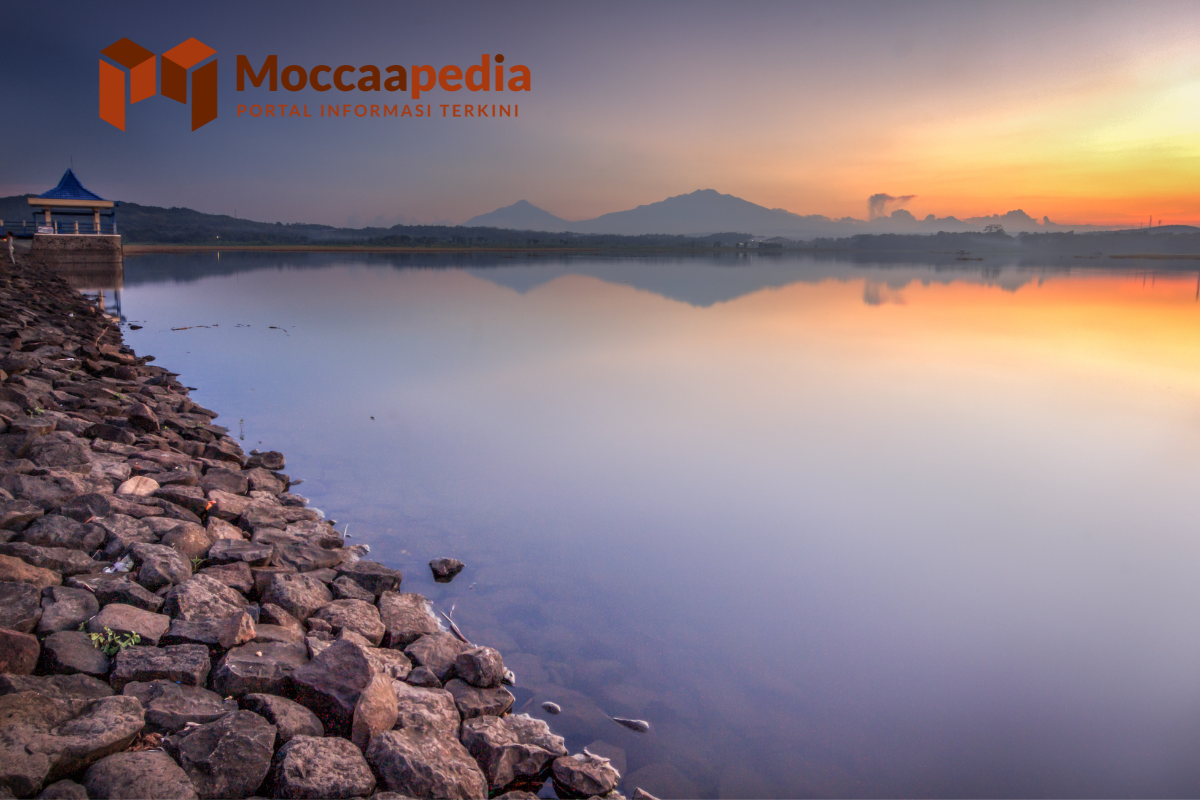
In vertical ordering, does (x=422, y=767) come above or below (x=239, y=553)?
below

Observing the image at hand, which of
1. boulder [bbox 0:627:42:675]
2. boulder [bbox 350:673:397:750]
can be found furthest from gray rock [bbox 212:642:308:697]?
boulder [bbox 0:627:42:675]

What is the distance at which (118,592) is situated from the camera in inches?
122

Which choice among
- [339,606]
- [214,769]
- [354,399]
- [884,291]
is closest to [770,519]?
[339,606]

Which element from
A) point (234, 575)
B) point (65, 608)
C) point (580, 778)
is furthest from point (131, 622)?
point (580, 778)

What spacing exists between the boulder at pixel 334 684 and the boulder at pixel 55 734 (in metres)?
0.54

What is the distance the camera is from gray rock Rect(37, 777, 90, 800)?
194cm

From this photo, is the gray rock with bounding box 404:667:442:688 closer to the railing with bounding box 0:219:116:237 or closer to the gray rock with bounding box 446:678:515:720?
the gray rock with bounding box 446:678:515:720

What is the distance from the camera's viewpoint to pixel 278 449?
6.96m

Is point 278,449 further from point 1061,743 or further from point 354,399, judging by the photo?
point 1061,743

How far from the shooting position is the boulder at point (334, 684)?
2572 mm

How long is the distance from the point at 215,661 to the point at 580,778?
1.56m

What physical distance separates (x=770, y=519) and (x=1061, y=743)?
96.9 inches

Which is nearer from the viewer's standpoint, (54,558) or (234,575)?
(54,558)

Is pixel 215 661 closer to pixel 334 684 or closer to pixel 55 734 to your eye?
pixel 334 684
